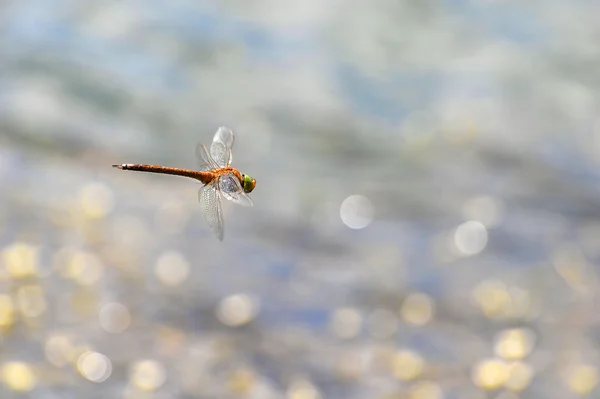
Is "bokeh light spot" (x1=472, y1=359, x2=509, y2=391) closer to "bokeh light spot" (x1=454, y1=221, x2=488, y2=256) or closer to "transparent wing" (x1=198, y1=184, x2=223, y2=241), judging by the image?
"bokeh light spot" (x1=454, y1=221, x2=488, y2=256)

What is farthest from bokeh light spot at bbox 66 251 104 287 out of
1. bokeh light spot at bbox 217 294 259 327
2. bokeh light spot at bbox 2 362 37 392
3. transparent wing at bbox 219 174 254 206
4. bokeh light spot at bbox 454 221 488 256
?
transparent wing at bbox 219 174 254 206

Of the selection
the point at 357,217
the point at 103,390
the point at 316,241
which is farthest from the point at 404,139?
the point at 103,390

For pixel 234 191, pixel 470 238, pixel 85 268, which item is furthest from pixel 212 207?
pixel 470 238

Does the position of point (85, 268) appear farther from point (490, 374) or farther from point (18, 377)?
point (490, 374)

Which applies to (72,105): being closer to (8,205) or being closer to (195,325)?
(8,205)

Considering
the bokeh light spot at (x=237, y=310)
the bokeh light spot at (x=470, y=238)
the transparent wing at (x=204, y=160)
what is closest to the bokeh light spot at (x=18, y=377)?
the bokeh light spot at (x=237, y=310)
